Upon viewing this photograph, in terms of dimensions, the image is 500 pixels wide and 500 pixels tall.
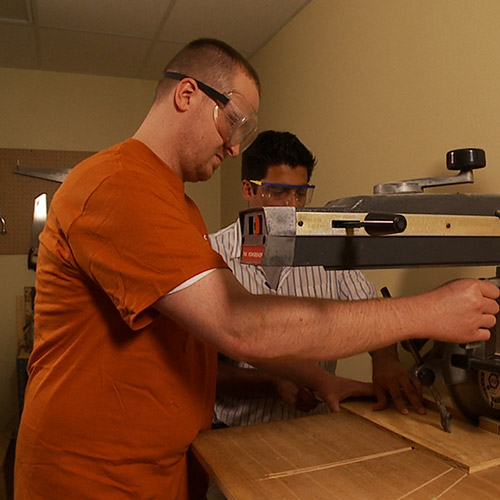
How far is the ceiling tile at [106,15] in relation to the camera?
8.09ft

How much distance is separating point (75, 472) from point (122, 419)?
14 cm

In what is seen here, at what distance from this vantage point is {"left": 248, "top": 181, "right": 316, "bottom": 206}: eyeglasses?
Answer: 1.69 metres

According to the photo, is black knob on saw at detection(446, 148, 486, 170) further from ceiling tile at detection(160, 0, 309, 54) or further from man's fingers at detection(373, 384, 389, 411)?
ceiling tile at detection(160, 0, 309, 54)

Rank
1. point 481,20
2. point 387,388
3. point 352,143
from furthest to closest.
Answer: point 352,143 → point 481,20 → point 387,388

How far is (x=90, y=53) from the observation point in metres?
3.15

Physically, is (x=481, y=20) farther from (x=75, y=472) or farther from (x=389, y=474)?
(x=75, y=472)

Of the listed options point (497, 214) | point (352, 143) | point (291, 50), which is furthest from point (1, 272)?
point (497, 214)

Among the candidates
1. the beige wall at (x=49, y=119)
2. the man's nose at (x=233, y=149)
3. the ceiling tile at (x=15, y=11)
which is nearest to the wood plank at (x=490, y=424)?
the man's nose at (x=233, y=149)

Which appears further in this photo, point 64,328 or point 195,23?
point 195,23

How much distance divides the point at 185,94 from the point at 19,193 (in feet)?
8.80

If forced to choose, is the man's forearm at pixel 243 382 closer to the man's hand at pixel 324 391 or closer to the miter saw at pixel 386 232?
the man's hand at pixel 324 391

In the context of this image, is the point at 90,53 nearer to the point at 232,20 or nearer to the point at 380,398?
the point at 232,20

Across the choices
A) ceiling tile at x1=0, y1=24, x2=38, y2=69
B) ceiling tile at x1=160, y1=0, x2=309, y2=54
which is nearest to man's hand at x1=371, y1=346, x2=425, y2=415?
ceiling tile at x1=160, y1=0, x2=309, y2=54

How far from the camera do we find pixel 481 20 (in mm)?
1407
